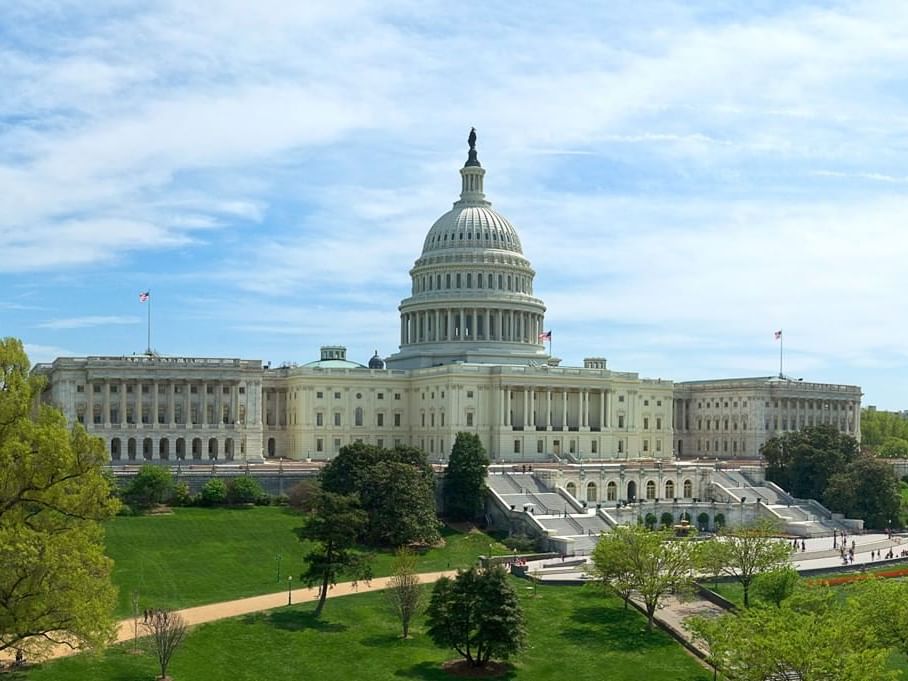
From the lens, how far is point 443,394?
418 ft

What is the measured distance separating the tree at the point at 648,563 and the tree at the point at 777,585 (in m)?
4.58

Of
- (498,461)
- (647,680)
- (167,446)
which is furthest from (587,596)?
(167,446)

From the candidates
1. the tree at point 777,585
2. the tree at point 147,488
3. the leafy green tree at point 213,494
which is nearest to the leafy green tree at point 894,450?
the tree at point 777,585

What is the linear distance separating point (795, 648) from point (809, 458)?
72553 millimetres

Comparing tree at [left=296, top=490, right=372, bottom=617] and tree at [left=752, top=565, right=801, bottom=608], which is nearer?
tree at [left=296, top=490, right=372, bottom=617]

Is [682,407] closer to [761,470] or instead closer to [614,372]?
[614,372]

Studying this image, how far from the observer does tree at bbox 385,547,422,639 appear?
201 feet

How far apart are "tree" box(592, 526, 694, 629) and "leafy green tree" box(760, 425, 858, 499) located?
46.8 meters

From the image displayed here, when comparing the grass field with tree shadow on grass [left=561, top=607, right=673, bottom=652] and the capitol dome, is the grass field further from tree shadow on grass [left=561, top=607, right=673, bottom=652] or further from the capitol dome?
the capitol dome

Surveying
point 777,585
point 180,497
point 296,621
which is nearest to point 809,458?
point 777,585

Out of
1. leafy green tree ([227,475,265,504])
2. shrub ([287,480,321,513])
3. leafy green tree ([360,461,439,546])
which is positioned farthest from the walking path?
leafy green tree ([227,475,265,504])

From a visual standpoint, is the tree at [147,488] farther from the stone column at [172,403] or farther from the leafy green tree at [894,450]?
the leafy green tree at [894,450]

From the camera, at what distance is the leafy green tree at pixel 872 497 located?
346ft

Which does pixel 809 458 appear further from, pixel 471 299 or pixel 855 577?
pixel 471 299
